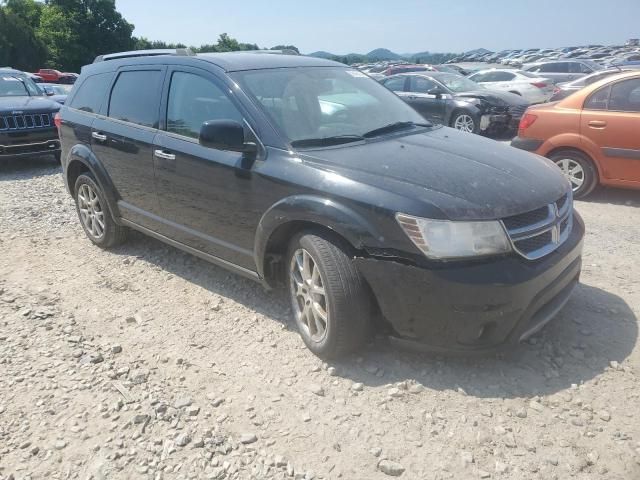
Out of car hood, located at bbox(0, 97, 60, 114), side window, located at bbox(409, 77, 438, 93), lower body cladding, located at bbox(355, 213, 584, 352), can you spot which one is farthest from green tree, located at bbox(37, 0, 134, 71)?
lower body cladding, located at bbox(355, 213, 584, 352)

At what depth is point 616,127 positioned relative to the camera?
6.24 m

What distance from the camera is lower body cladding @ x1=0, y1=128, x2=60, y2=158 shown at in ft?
29.2

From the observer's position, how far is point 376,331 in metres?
3.28

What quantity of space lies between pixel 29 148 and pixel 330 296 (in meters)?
8.13

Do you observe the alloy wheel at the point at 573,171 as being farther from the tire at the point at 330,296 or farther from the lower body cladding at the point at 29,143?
the lower body cladding at the point at 29,143

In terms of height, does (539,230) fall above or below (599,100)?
below

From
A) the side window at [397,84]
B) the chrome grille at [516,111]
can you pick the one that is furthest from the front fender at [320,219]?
the side window at [397,84]

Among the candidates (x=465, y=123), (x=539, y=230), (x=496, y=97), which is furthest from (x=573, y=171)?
(x=496, y=97)

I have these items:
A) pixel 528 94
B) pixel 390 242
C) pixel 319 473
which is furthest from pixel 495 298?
pixel 528 94

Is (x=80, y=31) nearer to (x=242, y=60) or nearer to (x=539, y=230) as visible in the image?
(x=242, y=60)

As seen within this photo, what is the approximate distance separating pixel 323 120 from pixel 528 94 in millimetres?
13664

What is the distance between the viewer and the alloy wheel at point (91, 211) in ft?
17.2

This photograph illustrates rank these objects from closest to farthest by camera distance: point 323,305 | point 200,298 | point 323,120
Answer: point 323,305, point 323,120, point 200,298

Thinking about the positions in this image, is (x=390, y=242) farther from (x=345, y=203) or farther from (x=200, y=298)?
(x=200, y=298)
